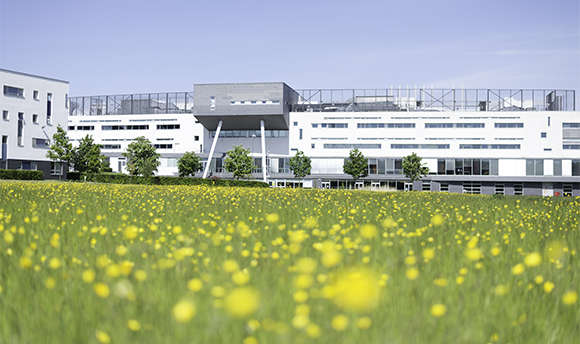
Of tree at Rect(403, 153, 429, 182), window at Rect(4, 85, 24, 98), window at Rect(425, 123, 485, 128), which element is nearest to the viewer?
window at Rect(4, 85, 24, 98)

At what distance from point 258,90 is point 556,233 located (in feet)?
210

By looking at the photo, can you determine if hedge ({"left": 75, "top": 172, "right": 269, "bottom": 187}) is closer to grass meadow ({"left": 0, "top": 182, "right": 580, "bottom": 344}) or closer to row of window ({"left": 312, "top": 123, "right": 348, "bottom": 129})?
grass meadow ({"left": 0, "top": 182, "right": 580, "bottom": 344})

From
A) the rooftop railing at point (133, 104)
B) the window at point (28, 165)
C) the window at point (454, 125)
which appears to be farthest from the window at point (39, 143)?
the window at point (454, 125)

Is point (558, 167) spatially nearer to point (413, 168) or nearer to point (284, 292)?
point (413, 168)

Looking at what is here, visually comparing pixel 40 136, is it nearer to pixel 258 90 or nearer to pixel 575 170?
pixel 258 90

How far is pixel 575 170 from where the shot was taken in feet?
225

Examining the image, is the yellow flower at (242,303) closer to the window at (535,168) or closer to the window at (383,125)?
the window at (383,125)

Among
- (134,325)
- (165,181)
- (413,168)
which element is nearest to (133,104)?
(413,168)

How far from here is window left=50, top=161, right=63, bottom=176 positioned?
60.1 meters

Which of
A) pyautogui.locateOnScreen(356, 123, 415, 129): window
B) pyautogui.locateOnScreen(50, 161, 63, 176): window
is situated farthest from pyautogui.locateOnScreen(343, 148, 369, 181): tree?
pyautogui.locateOnScreen(50, 161, 63, 176): window

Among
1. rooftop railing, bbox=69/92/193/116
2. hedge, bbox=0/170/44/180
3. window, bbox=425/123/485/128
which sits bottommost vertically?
hedge, bbox=0/170/44/180

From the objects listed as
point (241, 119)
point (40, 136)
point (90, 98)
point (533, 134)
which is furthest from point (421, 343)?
point (90, 98)

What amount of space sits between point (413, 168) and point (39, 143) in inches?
1901

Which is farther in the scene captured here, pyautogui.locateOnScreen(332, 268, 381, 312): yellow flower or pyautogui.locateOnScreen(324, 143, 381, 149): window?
pyautogui.locateOnScreen(324, 143, 381, 149): window
